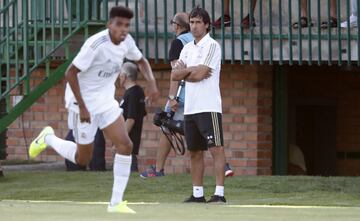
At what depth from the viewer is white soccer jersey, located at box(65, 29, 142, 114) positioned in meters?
11.4

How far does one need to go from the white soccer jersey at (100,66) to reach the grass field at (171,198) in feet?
3.27

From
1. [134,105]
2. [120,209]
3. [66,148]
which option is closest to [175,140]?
[134,105]

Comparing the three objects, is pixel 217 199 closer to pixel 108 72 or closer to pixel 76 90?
pixel 108 72

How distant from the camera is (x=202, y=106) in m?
13.0

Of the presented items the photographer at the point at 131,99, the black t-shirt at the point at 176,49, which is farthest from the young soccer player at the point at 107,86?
the photographer at the point at 131,99

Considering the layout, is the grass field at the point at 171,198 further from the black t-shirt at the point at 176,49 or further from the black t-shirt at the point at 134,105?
the black t-shirt at the point at 176,49

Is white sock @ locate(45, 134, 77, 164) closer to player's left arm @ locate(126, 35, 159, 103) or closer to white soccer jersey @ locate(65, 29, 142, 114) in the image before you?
white soccer jersey @ locate(65, 29, 142, 114)

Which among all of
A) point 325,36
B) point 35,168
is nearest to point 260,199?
point 325,36

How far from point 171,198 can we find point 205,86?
5.09ft

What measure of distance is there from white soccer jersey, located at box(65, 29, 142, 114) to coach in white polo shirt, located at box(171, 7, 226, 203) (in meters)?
1.50

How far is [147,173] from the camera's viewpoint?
53.6ft

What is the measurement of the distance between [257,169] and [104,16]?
3.08 m

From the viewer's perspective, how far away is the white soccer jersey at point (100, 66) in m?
11.4

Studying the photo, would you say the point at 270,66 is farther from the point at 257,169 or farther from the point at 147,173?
the point at 147,173
